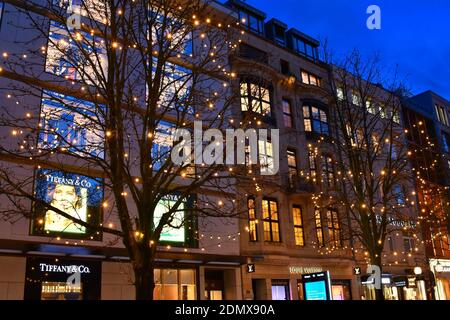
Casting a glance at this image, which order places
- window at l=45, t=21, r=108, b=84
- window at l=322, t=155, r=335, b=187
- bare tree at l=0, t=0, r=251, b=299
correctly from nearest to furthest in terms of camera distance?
bare tree at l=0, t=0, r=251, b=299
window at l=45, t=21, r=108, b=84
window at l=322, t=155, r=335, b=187

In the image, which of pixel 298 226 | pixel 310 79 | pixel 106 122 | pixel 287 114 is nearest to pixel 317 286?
pixel 298 226

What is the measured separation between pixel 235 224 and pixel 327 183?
7419mm

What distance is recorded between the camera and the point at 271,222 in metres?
22.6

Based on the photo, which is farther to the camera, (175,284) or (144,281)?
(175,284)

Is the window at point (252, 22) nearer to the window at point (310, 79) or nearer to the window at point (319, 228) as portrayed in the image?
the window at point (310, 79)

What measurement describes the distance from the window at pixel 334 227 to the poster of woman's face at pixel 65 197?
1376 centimetres

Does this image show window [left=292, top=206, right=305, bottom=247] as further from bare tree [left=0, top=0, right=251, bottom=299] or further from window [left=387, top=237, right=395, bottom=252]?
window [left=387, top=237, right=395, bottom=252]

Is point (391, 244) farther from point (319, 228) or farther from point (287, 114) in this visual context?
point (287, 114)

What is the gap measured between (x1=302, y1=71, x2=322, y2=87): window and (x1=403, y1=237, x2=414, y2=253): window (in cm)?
1251

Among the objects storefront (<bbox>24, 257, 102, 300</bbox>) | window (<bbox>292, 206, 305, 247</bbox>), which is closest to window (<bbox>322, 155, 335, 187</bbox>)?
window (<bbox>292, 206, 305, 247</bbox>)

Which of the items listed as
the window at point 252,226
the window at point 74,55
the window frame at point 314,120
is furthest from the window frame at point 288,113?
the window at point 74,55

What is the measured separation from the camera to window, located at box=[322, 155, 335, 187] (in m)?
25.5

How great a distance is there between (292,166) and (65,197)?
42.7 feet
